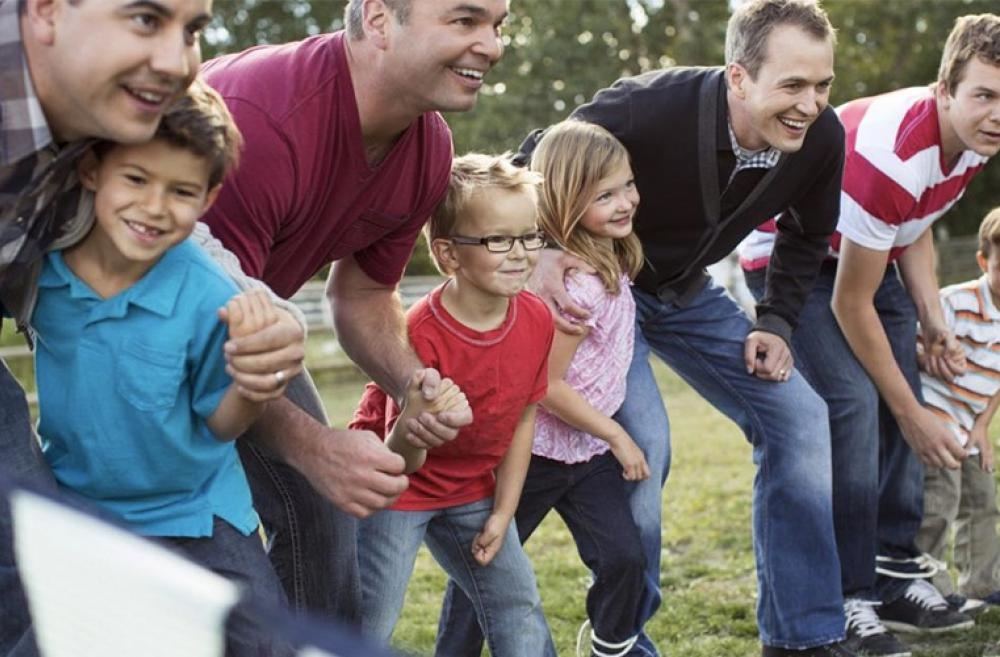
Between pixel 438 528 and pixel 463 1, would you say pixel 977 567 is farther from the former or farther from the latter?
pixel 463 1

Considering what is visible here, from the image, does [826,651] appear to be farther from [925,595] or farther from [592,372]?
[592,372]

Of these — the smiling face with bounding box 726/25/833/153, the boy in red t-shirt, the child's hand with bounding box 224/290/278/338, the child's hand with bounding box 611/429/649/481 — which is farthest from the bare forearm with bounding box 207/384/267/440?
the smiling face with bounding box 726/25/833/153

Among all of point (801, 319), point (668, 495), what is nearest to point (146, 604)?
point (801, 319)

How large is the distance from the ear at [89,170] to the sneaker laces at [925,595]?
10.8 feet

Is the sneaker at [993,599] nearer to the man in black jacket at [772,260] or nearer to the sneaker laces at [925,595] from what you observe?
the sneaker laces at [925,595]

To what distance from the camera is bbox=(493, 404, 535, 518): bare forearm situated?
136 inches

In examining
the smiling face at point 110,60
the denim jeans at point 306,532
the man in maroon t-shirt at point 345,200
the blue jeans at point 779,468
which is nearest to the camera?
the smiling face at point 110,60

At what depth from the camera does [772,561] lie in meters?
4.17

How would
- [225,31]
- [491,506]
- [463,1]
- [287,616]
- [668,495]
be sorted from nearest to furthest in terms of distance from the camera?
[287,616]
[463,1]
[491,506]
[668,495]
[225,31]

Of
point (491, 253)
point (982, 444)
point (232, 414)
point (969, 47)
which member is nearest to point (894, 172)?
point (969, 47)

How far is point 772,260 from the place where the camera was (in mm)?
4395

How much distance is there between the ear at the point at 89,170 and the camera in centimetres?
247

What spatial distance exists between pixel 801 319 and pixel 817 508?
2.19ft

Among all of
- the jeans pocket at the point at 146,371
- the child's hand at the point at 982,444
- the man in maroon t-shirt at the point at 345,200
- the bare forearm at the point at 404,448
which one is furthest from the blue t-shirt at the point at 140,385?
the child's hand at the point at 982,444
